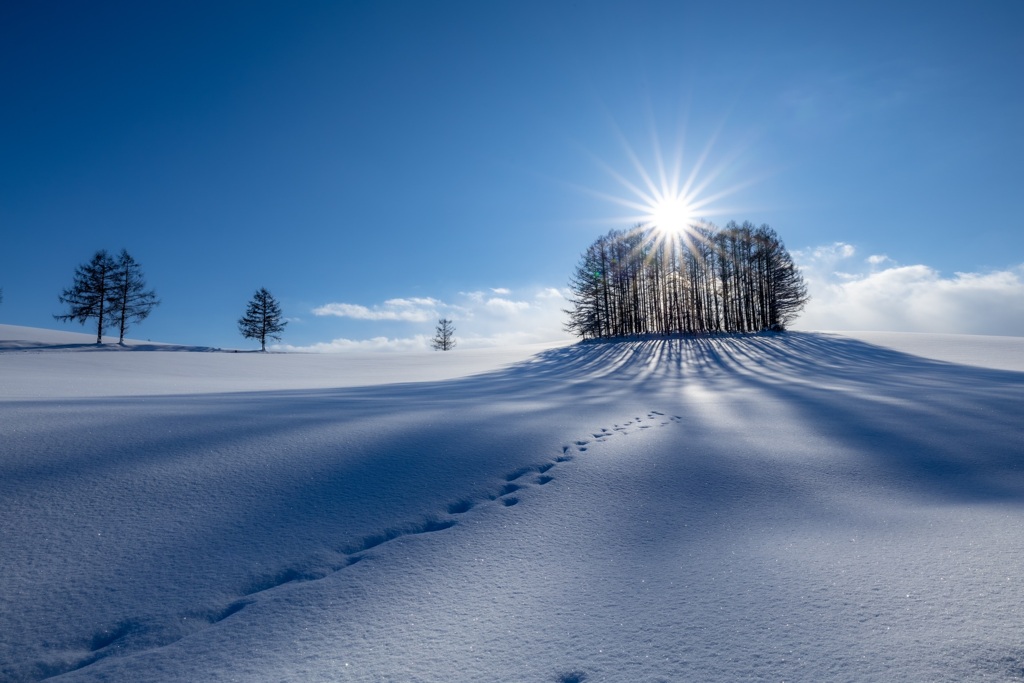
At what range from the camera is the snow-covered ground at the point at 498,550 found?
54.2 inches

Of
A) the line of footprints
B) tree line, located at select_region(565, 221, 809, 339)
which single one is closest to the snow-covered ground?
the line of footprints

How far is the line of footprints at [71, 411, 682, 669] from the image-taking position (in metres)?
1.50

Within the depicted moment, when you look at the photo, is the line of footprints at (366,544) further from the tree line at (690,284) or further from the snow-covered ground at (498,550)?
the tree line at (690,284)

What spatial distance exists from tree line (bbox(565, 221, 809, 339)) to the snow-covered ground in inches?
914

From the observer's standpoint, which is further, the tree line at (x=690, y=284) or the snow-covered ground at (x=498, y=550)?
the tree line at (x=690, y=284)

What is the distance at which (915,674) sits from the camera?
1221 mm

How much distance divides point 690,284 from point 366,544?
27.2 m

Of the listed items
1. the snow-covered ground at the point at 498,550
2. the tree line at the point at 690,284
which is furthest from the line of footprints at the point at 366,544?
the tree line at the point at 690,284

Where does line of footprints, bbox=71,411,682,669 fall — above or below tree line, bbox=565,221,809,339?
below

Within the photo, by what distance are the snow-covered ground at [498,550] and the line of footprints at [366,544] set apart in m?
0.01

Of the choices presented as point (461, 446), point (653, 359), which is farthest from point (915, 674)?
point (653, 359)

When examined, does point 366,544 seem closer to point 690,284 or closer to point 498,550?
point 498,550

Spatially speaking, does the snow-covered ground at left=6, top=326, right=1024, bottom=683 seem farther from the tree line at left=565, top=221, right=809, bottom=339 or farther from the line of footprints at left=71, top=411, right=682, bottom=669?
the tree line at left=565, top=221, right=809, bottom=339

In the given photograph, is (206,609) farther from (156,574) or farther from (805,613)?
(805,613)
